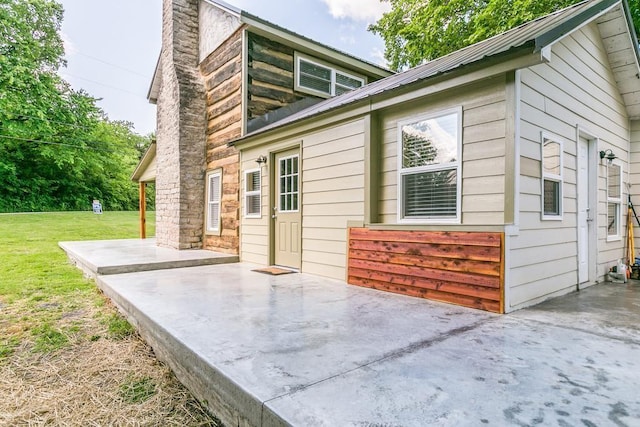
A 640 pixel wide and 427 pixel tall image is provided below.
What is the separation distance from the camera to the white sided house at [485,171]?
335cm

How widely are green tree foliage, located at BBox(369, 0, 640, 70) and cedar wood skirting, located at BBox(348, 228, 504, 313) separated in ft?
30.2

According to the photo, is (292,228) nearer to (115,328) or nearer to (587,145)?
(115,328)

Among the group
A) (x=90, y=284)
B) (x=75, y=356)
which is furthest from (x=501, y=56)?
(x=90, y=284)

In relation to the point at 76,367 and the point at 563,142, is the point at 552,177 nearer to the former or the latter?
the point at 563,142

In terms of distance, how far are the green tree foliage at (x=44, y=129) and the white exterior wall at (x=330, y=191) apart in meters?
18.5

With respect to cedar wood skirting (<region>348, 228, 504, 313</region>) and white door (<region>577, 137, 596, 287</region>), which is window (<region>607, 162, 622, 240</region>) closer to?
white door (<region>577, 137, 596, 287</region>)

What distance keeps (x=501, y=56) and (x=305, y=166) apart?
314 centimetres

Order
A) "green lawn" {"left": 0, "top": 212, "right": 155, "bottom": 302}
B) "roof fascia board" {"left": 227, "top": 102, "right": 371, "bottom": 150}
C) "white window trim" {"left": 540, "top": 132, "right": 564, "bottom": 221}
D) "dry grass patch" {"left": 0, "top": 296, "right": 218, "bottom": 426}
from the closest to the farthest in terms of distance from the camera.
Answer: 1. "dry grass patch" {"left": 0, "top": 296, "right": 218, "bottom": 426}
2. "white window trim" {"left": 540, "top": 132, "right": 564, "bottom": 221}
3. "roof fascia board" {"left": 227, "top": 102, "right": 371, "bottom": 150}
4. "green lawn" {"left": 0, "top": 212, "right": 155, "bottom": 302}

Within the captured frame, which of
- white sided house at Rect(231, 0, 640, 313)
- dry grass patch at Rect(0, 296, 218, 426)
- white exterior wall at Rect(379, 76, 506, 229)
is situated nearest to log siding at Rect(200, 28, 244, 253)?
white sided house at Rect(231, 0, 640, 313)

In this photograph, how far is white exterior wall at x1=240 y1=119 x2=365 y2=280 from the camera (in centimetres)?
475

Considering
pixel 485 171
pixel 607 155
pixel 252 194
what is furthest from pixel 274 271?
pixel 607 155

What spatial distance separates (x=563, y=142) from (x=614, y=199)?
220 centimetres

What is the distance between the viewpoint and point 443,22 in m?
12.4

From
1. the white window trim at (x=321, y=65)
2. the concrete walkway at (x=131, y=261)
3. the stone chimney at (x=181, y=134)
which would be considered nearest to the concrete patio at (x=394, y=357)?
the concrete walkway at (x=131, y=261)
